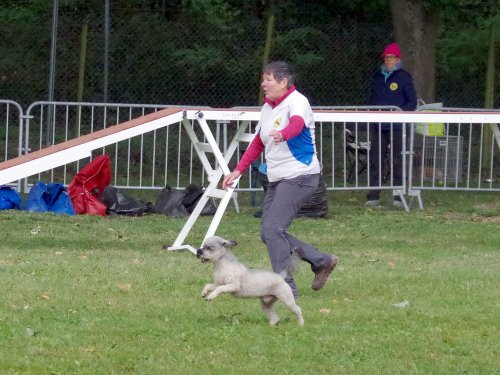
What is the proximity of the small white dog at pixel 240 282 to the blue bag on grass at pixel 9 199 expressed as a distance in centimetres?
735

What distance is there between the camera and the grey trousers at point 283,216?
8.70 meters

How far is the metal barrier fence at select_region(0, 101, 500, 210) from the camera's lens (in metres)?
16.2

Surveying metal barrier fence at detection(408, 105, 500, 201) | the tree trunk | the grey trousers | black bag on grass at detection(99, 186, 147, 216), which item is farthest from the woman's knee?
the tree trunk

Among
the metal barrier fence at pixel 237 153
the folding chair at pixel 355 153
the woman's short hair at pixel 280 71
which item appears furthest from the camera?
the folding chair at pixel 355 153

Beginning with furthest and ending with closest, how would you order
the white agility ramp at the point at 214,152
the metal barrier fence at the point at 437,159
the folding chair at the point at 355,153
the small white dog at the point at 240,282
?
the folding chair at the point at 355,153, the metal barrier fence at the point at 437,159, the white agility ramp at the point at 214,152, the small white dog at the point at 240,282

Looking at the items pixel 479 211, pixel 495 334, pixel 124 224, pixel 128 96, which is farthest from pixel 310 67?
pixel 495 334

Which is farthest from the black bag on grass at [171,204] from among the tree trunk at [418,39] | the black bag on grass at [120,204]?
the tree trunk at [418,39]

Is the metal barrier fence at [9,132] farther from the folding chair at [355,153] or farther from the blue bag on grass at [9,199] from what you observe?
the folding chair at [355,153]

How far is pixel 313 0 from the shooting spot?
22000 millimetres

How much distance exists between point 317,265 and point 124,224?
16.1ft

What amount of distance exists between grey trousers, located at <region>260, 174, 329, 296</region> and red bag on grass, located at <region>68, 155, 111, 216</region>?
19.7 ft

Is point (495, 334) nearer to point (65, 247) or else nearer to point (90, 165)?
point (65, 247)

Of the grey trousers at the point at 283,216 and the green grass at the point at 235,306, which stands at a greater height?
the grey trousers at the point at 283,216

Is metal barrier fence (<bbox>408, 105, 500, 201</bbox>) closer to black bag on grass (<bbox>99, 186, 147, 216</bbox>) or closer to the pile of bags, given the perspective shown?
the pile of bags
